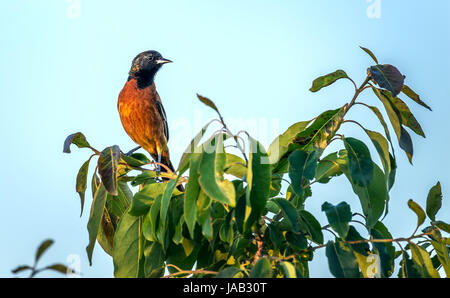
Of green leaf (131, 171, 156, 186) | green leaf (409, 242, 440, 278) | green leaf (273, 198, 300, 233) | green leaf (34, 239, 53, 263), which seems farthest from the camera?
green leaf (131, 171, 156, 186)

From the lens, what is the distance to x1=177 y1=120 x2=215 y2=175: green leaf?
86.5 inches

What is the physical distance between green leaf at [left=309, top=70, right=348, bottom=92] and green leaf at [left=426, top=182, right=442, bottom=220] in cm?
70

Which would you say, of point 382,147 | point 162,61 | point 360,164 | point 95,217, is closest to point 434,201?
point 382,147

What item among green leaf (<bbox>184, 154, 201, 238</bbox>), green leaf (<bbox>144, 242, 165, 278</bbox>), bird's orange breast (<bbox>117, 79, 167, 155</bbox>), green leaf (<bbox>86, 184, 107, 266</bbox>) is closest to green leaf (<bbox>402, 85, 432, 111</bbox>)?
green leaf (<bbox>184, 154, 201, 238</bbox>)

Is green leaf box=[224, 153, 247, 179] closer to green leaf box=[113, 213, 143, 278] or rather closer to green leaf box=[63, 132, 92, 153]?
green leaf box=[113, 213, 143, 278]

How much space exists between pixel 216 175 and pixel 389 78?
1.01 meters

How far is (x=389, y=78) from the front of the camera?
2.53 metres

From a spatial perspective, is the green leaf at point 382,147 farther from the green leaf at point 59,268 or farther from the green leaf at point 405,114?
the green leaf at point 59,268

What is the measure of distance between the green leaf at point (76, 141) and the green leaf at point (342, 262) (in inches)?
52.6

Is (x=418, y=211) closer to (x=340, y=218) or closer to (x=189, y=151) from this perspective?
(x=340, y=218)

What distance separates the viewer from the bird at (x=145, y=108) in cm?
619
